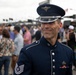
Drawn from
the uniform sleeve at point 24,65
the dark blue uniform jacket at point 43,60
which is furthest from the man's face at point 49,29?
the uniform sleeve at point 24,65

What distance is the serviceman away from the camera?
9.40ft

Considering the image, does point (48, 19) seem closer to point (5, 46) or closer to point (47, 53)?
point (47, 53)

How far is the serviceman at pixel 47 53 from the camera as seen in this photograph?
9.40 ft

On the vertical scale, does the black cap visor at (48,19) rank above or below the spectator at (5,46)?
above

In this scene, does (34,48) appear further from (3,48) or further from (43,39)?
(3,48)

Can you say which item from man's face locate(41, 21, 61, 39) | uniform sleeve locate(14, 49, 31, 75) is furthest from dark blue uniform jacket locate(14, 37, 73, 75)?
man's face locate(41, 21, 61, 39)

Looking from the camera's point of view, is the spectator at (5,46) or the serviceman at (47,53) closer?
the serviceman at (47,53)

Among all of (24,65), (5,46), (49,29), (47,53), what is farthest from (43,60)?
(5,46)

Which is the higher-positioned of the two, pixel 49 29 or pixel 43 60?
pixel 49 29

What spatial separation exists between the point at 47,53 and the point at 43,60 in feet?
0.29

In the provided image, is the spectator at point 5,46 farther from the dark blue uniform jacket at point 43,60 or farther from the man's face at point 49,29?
the man's face at point 49,29

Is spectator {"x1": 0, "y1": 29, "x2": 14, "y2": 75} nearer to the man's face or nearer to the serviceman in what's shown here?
the serviceman

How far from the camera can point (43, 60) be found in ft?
9.68

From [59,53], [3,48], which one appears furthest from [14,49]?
[59,53]
